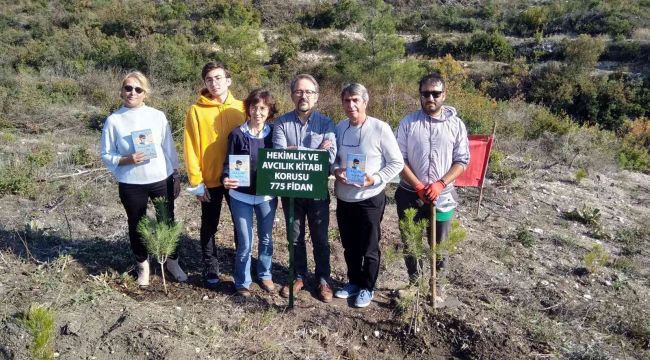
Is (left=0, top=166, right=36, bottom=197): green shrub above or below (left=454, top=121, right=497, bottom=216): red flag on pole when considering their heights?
below

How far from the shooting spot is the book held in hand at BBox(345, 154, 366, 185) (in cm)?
299

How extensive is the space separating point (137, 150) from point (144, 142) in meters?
0.07

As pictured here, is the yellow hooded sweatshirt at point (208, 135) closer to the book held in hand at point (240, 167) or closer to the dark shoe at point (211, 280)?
the book held in hand at point (240, 167)

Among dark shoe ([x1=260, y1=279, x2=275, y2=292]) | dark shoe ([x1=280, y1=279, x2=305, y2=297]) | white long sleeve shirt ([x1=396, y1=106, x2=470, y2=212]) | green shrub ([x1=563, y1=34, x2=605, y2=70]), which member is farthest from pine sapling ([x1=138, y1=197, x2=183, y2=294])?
green shrub ([x1=563, y1=34, x2=605, y2=70])

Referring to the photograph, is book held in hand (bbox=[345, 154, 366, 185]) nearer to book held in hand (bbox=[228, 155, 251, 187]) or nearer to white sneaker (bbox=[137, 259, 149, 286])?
book held in hand (bbox=[228, 155, 251, 187])

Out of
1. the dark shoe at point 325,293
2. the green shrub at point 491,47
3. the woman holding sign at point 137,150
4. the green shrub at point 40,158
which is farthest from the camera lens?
the green shrub at point 491,47

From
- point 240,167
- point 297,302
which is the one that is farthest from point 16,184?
point 297,302

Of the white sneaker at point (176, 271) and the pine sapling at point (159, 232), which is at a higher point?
the pine sapling at point (159, 232)

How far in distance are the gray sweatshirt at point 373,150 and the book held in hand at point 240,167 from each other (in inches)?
22.7

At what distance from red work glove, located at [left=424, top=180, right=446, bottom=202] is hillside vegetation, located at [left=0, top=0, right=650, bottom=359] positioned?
451 millimetres

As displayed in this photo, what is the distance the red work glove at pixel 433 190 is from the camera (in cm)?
305

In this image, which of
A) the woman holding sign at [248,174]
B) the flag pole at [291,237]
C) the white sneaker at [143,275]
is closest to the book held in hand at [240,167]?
the woman holding sign at [248,174]

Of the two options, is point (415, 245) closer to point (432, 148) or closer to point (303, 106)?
point (432, 148)

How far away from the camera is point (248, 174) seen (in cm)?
312
